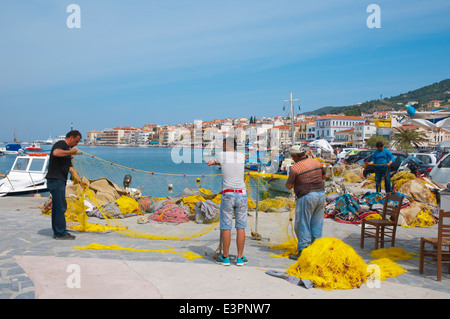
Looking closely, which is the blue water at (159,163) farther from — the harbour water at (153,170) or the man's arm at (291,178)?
the man's arm at (291,178)

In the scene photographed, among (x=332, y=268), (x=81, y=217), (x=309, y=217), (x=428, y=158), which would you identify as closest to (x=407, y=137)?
(x=428, y=158)

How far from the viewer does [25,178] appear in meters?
18.7

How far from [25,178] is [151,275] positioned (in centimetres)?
1686

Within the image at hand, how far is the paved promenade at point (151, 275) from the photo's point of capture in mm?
3936

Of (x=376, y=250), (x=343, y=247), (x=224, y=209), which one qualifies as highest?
(x=224, y=209)

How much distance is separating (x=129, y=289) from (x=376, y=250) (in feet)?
13.2

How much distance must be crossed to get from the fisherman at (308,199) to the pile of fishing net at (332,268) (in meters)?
0.68

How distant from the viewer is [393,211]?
6289 millimetres

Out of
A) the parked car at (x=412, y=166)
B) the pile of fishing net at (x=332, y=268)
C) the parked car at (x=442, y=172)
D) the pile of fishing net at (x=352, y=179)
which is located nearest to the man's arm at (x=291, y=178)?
the pile of fishing net at (x=332, y=268)

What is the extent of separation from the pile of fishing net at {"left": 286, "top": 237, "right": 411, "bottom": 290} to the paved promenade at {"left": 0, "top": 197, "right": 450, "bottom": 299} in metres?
0.12
